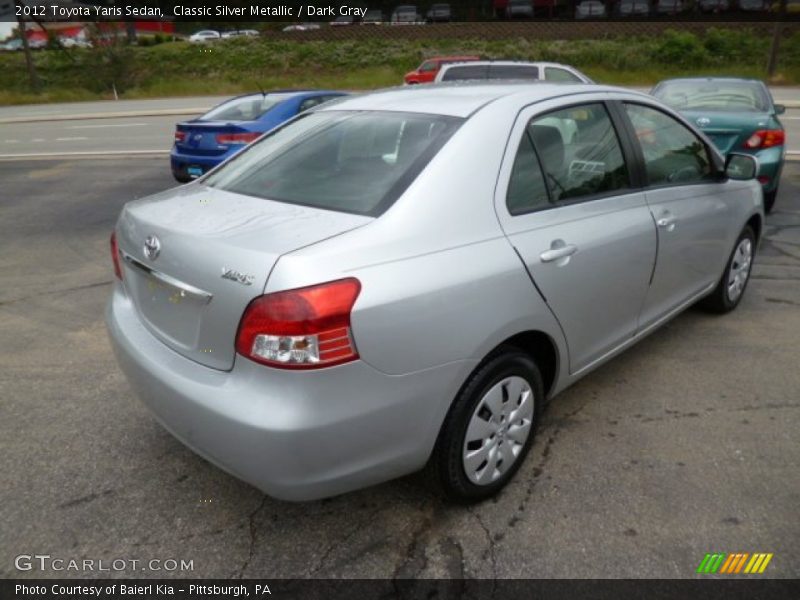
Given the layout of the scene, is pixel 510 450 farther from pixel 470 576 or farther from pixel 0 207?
pixel 0 207

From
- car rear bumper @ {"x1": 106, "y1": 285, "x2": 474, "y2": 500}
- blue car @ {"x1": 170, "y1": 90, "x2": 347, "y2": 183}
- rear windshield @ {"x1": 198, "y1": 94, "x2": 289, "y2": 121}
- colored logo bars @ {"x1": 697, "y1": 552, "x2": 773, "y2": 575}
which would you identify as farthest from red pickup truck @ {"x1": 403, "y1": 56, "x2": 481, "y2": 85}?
colored logo bars @ {"x1": 697, "y1": 552, "x2": 773, "y2": 575}

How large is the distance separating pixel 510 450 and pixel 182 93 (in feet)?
104

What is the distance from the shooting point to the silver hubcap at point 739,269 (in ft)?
14.4

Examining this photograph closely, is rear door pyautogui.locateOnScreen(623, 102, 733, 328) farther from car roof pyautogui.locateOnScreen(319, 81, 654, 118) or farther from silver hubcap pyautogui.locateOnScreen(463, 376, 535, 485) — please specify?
silver hubcap pyautogui.locateOnScreen(463, 376, 535, 485)

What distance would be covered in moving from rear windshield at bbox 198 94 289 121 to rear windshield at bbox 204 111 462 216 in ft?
19.6

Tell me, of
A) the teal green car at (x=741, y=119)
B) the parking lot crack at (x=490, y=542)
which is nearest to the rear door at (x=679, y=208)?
the parking lot crack at (x=490, y=542)

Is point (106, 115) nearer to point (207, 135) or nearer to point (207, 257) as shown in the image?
point (207, 135)

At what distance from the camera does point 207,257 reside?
2.17m

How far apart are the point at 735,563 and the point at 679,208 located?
1.88m

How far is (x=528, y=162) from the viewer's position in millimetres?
2695

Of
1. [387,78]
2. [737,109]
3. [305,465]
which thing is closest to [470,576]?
[305,465]

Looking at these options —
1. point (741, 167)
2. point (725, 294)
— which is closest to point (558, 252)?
point (741, 167)

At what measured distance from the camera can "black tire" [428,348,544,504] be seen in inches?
93.4
